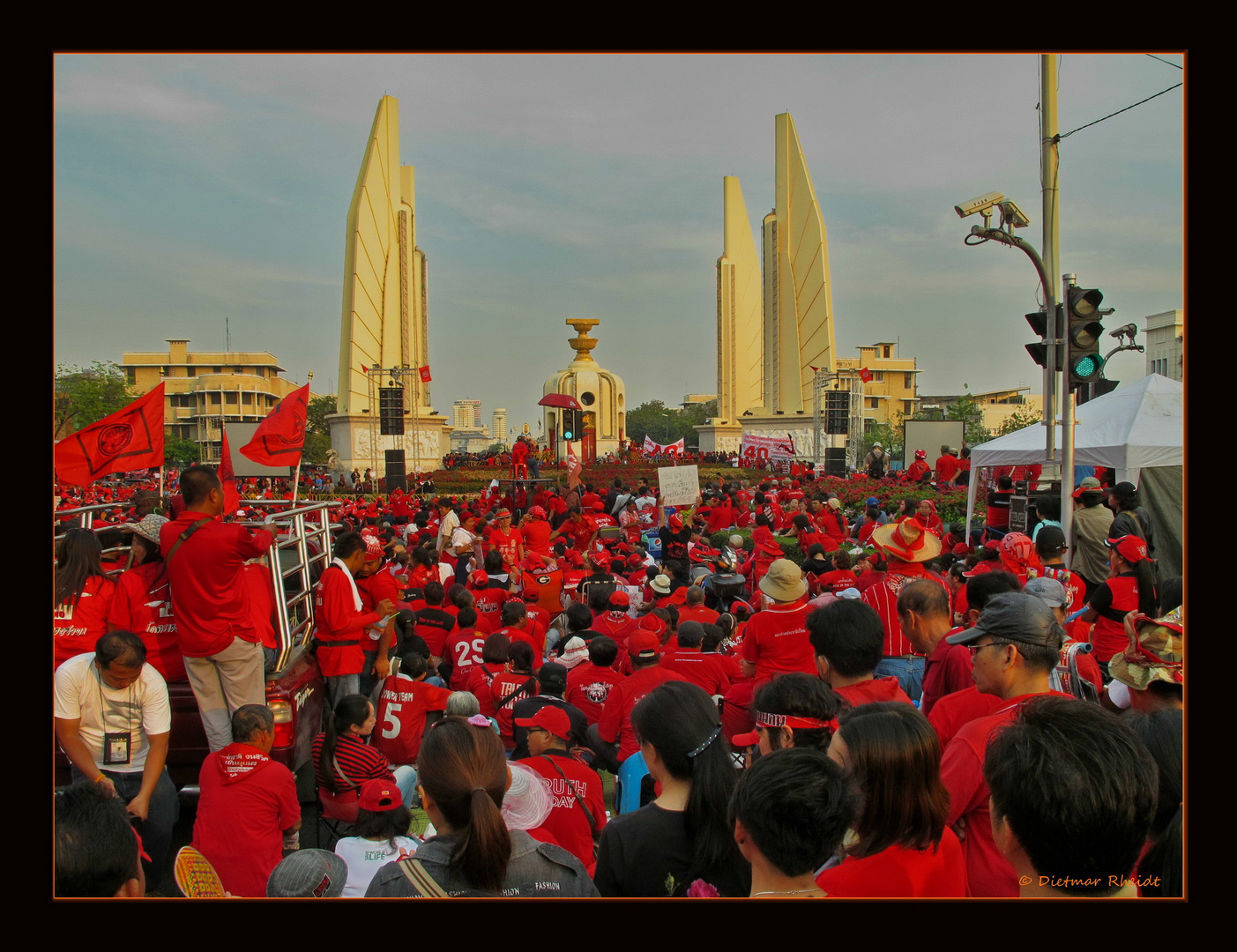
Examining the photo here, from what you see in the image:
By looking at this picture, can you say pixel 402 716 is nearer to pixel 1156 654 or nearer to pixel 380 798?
pixel 380 798

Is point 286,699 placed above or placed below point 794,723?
below

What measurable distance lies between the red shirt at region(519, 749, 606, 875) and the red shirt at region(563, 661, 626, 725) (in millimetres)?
1551

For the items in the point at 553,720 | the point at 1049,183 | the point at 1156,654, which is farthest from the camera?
the point at 1049,183

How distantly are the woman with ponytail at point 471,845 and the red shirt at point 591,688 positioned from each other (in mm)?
2624

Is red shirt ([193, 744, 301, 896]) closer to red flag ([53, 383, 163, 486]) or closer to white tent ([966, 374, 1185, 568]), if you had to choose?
red flag ([53, 383, 163, 486])

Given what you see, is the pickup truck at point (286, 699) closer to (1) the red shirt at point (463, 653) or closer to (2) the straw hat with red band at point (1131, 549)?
(1) the red shirt at point (463, 653)

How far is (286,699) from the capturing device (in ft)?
16.0

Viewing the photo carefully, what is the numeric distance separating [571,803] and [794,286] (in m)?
47.1

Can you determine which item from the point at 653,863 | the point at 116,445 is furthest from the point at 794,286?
the point at 653,863

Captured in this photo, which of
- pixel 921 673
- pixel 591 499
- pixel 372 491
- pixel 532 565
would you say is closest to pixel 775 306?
pixel 372 491

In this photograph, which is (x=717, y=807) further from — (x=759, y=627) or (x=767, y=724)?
(x=759, y=627)

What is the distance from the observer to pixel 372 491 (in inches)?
1267

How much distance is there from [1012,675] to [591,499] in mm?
13909

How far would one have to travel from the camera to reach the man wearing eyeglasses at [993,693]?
2.71 metres
